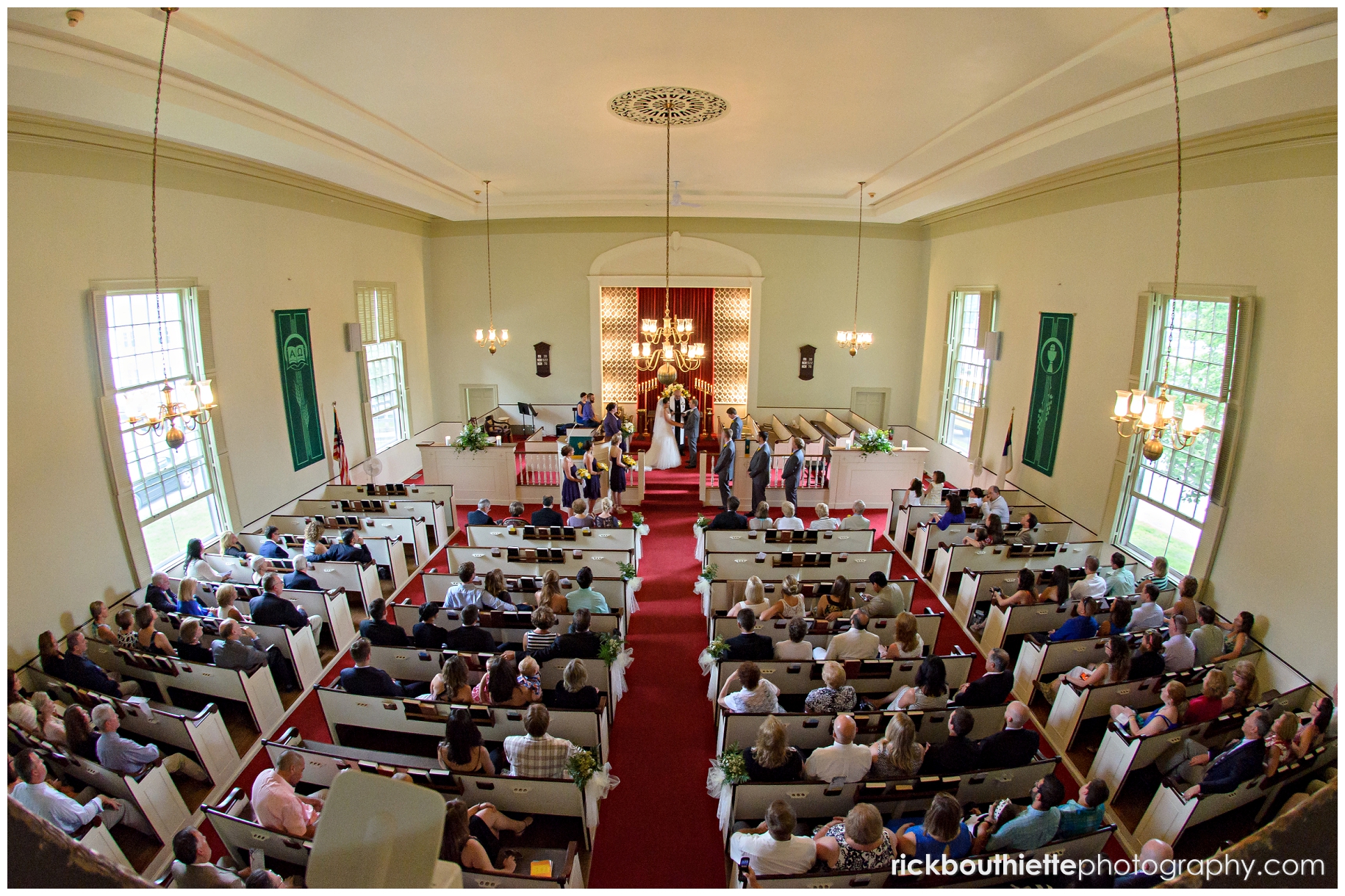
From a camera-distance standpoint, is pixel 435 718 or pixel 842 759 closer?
pixel 842 759

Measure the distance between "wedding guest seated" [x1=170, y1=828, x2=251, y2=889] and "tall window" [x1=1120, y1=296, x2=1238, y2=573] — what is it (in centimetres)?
814

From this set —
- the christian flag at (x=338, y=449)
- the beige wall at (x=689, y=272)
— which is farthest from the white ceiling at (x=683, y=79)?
the beige wall at (x=689, y=272)

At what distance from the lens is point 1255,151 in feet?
20.5

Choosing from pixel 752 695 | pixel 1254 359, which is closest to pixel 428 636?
pixel 752 695

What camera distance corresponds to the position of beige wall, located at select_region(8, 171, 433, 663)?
5.83 m

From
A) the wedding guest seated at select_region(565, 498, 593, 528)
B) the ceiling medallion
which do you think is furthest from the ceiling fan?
the wedding guest seated at select_region(565, 498, 593, 528)

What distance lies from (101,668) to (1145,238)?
37.2ft

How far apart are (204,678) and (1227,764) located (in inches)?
295

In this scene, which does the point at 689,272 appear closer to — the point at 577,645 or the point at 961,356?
the point at 961,356

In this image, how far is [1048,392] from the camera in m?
9.59

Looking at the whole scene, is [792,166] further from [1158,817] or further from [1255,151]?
[1158,817]

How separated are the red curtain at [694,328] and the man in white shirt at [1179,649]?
9.97 meters

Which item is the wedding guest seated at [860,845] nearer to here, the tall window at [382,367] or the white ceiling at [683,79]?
the white ceiling at [683,79]

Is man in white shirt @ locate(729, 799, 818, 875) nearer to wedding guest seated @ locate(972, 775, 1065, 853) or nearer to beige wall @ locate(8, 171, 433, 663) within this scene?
wedding guest seated @ locate(972, 775, 1065, 853)
